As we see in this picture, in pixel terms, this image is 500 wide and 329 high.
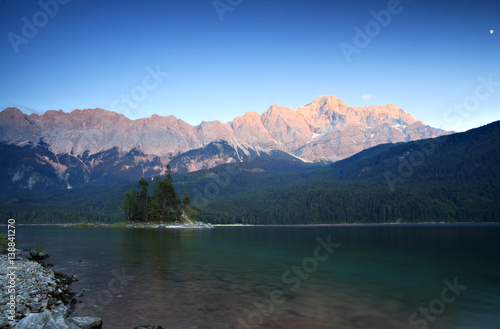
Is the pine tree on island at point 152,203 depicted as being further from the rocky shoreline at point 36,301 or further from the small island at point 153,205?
the rocky shoreline at point 36,301

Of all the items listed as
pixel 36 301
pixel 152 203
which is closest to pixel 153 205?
pixel 152 203

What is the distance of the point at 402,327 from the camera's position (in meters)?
18.8

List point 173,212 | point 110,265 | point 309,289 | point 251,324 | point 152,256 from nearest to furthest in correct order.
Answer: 1. point 251,324
2. point 309,289
3. point 110,265
4. point 152,256
5. point 173,212

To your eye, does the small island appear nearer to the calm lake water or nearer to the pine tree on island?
the pine tree on island

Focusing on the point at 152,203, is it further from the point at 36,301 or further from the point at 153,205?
the point at 36,301

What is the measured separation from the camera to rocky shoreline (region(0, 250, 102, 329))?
14.4 meters

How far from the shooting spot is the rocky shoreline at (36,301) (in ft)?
47.2

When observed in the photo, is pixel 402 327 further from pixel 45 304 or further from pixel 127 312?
pixel 45 304

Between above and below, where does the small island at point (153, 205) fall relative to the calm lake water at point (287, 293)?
above

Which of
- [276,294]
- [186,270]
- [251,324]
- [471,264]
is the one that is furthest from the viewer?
[471,264]

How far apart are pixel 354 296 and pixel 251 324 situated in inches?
442

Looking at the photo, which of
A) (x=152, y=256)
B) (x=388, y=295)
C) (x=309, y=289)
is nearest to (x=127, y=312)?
(x=309, y=289)

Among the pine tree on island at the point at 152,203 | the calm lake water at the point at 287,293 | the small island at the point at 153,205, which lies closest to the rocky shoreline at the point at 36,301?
the calm lake water at the point at 287,293

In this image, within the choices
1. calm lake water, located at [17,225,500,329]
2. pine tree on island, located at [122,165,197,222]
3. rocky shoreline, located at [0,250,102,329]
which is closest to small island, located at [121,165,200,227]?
pine tree on island, located at [122,165,197,222]
